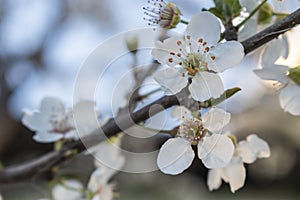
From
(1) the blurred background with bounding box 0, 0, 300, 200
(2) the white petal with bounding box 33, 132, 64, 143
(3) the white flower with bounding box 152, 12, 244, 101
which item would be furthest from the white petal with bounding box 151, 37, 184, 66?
(1) the blurred background with bounding box 0, 0, 300, 200

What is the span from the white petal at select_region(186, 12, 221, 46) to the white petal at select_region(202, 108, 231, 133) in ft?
0.20

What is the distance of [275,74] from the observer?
46 centimetres

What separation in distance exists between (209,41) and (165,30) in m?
0.06

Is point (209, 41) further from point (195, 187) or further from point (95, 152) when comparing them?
point (195, 187)

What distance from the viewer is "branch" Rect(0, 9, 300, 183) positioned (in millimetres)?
397

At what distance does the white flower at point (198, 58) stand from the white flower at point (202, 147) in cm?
2

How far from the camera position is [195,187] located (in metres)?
2.91

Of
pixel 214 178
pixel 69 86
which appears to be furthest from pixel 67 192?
pixel 69 86

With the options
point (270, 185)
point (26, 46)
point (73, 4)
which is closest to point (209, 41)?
point (26, 46)

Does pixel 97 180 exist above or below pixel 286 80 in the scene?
below

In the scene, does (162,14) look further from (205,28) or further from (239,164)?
(239,164)

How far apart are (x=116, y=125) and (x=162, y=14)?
12cm

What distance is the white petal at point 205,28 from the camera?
0.38m

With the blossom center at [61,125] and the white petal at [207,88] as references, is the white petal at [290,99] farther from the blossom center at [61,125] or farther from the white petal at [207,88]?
the blossom center at [61,125]
